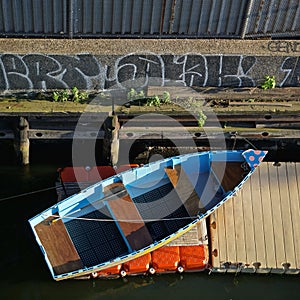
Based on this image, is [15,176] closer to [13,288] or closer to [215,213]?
[13,288]

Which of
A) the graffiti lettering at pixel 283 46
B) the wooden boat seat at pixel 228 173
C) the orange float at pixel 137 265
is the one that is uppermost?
the graffiti lettering at pixel 283 46

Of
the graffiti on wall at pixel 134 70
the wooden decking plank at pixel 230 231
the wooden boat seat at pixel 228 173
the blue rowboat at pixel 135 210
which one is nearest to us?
the blue rowboat at pixel 135 210

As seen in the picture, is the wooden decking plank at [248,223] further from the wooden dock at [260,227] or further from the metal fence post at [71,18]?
the metal fence post at [71,18]

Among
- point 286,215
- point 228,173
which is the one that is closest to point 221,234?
point 228,173

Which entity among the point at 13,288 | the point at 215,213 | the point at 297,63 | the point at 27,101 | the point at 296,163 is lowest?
the point at 13,288

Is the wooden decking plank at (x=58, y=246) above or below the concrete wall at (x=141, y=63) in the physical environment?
below

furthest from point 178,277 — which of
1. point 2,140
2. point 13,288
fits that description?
point 2,140

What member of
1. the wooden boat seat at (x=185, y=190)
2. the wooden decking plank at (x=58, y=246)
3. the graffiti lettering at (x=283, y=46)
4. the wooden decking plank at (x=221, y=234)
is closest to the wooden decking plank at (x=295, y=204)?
the wooden decking plank at (x=221, y=234)
